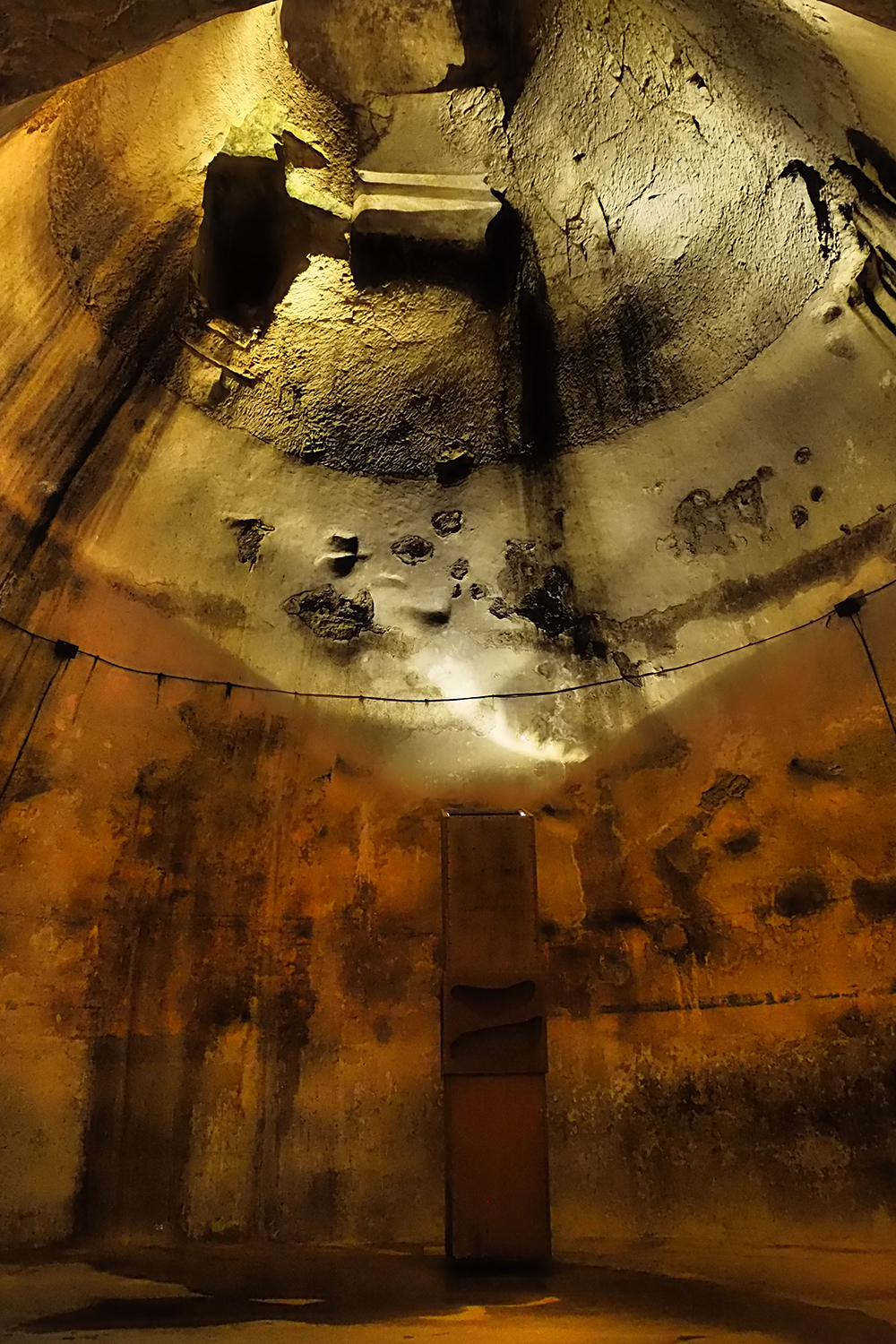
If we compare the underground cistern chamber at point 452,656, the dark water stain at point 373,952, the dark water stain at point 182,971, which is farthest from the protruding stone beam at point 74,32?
the dark water stain at point 373,952

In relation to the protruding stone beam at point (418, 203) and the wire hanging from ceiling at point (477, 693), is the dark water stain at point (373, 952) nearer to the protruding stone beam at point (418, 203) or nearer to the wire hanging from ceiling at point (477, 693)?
the wire hanging from ceiling at point (477, 693)

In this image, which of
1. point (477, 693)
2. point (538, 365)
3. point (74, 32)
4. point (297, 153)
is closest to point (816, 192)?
point (538, 365)

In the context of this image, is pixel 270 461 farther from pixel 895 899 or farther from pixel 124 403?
pixel 895 899

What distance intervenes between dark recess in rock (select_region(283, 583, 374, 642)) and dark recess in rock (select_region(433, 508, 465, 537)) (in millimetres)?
586

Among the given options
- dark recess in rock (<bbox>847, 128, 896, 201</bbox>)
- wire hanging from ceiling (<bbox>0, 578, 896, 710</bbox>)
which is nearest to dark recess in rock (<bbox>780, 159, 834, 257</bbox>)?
dark recess in rock (<bbox>847, 128, 896, 201</bbox>)

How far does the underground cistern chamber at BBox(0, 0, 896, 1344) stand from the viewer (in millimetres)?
4125

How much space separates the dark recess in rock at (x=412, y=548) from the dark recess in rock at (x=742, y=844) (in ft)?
7.81

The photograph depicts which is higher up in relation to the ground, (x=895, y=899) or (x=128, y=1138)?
(x=895, y=899)

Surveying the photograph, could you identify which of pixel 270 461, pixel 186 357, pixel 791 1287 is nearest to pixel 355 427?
pixel 270 461

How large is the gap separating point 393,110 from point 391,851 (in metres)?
4.10

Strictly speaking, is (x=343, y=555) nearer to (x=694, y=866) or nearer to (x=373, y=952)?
(x=373, y=952)

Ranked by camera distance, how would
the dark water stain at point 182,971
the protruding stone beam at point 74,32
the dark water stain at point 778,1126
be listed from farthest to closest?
the dark water stain at point 182,971 < the dark water stain at point 778,1126 < the protruding stone beam at point 74,32

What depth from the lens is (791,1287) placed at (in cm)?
322

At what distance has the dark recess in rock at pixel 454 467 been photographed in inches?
215
